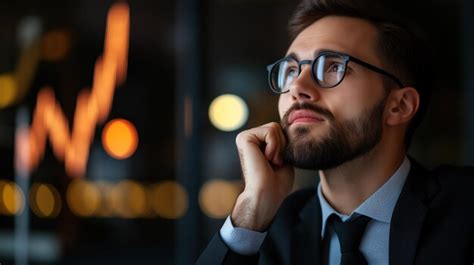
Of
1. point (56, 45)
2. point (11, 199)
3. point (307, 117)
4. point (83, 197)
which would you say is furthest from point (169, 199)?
point (307, 117)

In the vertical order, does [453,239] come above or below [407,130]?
below

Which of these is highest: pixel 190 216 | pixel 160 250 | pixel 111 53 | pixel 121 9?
pixel 121 9

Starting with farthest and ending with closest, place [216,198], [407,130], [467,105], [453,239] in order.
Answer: [216,198] < [467,105] < [407,130] < [453,239]

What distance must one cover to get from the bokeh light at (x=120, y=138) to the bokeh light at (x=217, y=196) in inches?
36.7

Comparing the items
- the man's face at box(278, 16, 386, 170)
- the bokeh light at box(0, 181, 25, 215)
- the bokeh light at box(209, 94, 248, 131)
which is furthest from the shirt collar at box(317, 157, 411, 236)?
the bokeh light at box(0, 181, 25, 215)

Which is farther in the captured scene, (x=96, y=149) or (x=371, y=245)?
(x=96, y=149)

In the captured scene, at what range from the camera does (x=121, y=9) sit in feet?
16.1

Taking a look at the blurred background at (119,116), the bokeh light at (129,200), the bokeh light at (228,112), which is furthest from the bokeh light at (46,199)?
the bokeh light at (228,112)

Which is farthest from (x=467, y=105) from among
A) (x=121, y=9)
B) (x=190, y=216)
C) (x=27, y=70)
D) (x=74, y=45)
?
(x=27, y=70)

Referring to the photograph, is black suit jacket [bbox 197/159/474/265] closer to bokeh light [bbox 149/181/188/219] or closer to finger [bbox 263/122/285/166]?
finger [bbox 263/122/285/166]

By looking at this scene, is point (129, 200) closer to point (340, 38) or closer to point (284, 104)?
point (284, 104)

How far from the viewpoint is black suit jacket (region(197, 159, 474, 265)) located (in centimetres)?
148

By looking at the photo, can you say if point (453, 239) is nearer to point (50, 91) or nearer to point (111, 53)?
point (111, 53)

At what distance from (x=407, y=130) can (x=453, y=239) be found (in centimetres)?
44
